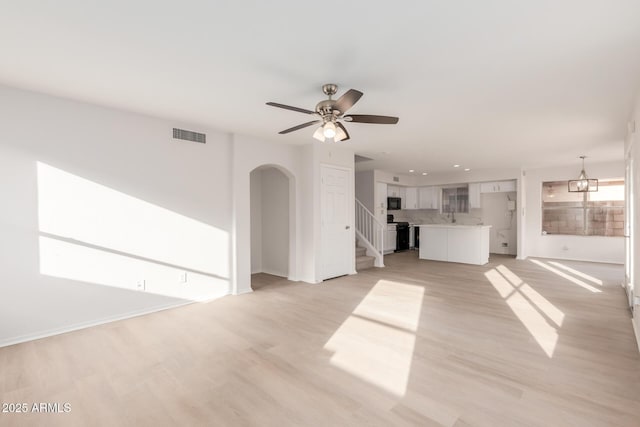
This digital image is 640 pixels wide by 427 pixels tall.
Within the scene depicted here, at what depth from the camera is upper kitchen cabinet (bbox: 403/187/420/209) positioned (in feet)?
35.7

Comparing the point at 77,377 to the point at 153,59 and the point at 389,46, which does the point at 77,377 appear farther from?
the point at 389,46

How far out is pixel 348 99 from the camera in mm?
2818

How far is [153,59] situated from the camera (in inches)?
104

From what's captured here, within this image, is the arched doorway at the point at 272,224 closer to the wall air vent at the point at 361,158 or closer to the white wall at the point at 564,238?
the wall air vent at the point at 361,158

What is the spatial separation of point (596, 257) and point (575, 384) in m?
7.73

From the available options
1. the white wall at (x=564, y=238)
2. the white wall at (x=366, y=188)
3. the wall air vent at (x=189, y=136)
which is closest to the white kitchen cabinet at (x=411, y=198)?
the white wall at (x=366, y=188)

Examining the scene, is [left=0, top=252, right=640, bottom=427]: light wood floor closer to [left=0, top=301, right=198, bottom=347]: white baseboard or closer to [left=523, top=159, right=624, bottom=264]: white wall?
[left=0, top=301, right=198, bottom=347]: white baseboard

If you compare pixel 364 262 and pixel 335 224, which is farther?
pixel 364 262

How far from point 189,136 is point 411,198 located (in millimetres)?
8049

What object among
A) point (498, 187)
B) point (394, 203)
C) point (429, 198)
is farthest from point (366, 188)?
point (498, 187)

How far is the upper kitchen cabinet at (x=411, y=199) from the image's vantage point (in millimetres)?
10883

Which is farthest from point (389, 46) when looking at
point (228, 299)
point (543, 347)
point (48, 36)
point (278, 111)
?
point (228, 299)

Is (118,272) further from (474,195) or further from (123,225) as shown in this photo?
(474,195)

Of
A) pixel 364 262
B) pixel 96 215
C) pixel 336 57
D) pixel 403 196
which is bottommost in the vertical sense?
pixel 364 262
